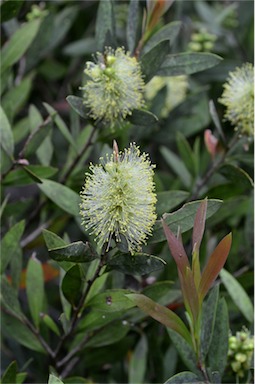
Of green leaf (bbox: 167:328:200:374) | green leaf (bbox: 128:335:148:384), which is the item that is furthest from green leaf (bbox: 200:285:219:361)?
green leaf (bbox: 128:335:148:384)

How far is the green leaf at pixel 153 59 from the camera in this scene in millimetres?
1275

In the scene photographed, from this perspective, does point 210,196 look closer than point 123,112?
No

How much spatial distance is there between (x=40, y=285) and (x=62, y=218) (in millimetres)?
260

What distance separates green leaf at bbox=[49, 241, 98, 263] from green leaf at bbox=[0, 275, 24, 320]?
0.24 metres

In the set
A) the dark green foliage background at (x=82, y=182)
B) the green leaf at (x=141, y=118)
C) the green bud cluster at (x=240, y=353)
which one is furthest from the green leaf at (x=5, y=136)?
the green bud cluster at (x=240, y=353)

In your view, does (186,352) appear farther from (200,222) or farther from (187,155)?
(187,155)

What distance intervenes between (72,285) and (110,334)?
225 millimetres

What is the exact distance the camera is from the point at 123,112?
1287 mm

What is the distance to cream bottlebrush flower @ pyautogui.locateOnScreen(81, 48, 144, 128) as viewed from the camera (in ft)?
4.09

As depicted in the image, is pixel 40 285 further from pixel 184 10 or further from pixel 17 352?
pixel 184 10

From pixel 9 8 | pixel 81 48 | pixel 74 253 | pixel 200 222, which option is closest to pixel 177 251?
pixel 200 222

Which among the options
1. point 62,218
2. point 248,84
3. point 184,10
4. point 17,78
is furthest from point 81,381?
point 184,10

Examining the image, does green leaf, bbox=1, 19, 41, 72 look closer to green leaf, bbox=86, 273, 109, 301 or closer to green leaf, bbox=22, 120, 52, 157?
green leaf, bbox=22, 120, 52, 157

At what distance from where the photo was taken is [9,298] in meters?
1.27
